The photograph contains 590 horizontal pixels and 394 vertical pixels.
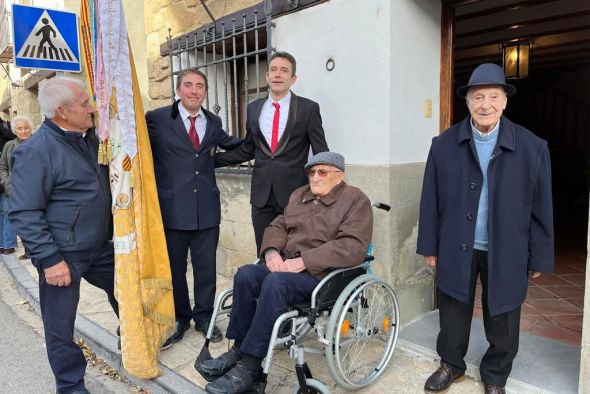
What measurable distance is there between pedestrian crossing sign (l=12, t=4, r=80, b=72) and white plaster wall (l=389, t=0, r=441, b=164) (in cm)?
362

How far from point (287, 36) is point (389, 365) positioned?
263 cm

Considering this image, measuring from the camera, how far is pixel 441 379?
2.65m

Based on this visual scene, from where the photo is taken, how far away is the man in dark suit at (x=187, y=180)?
312 centimetres

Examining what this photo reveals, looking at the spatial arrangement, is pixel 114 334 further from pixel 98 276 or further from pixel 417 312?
pixel 417 312

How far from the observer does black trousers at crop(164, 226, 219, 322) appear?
3.24 m

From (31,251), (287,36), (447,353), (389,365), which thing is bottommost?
(389,365)

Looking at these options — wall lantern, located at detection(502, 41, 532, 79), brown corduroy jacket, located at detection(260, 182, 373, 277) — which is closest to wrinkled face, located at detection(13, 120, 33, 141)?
brown corduroy jacket, located at detection(260, 182, 373, 277)

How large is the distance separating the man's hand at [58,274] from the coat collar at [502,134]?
217 centimetres

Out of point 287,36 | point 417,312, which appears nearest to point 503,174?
point 417,312

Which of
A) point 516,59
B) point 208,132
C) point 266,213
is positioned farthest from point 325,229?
point 516,59

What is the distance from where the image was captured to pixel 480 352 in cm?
296

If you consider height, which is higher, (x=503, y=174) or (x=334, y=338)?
(x=503, y=174)

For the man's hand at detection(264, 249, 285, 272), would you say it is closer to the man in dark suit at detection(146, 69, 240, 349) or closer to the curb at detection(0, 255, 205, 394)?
the man in dark suit at detection(146, 69, 240, 349)

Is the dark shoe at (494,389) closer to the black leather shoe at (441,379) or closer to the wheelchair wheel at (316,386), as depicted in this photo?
the black leather shoe at (441,379)
